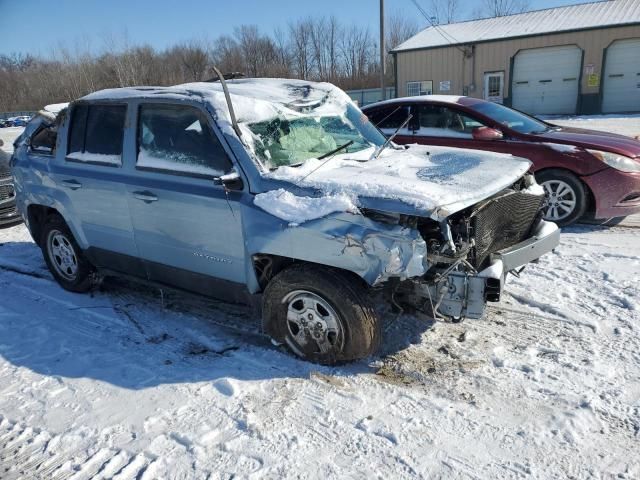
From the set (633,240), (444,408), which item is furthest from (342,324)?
(633,240)

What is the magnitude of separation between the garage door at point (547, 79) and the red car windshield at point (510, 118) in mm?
20932

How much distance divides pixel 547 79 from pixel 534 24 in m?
3.21

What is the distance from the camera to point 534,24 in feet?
87.8

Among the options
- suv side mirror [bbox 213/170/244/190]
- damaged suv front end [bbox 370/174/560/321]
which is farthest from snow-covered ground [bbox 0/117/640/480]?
suv side mirror [bbox 213/170/244/190]

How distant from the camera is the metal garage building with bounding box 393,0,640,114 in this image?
24.3m

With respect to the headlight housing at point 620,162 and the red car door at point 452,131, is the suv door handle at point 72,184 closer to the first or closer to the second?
the red car door at point 452,131

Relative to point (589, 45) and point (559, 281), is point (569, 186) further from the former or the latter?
point (589, 45)

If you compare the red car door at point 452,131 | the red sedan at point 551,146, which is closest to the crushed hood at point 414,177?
the red sedan at point 551,146

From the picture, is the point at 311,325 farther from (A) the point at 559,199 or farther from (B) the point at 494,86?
(B) the point at 494,86

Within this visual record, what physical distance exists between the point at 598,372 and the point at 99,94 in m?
4.56

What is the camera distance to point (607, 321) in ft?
13.1

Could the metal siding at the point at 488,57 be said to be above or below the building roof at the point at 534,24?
below

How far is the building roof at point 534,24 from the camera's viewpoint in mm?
24625

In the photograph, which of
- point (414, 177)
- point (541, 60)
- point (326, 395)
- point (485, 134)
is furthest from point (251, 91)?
point (541, 60)
